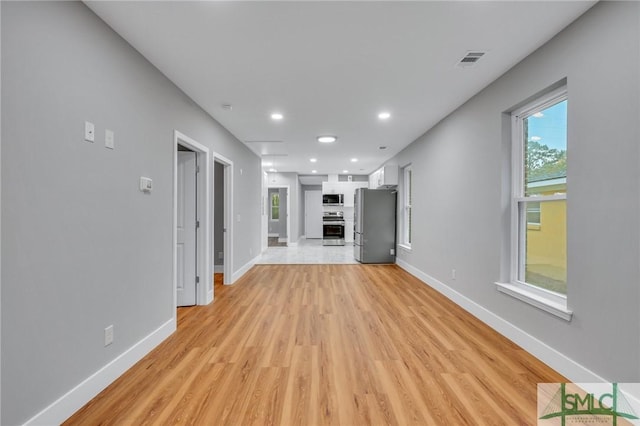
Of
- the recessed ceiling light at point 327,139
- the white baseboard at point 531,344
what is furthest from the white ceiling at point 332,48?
the white baseboard at point 531,344

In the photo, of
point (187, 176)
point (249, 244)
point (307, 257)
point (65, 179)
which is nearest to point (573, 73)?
point (65, 179)

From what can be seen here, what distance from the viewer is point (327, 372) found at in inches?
85.0

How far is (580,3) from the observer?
186 centimetres

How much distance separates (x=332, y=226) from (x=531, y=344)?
25.0 ft

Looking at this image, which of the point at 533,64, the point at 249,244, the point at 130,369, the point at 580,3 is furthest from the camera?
the point at 249,244

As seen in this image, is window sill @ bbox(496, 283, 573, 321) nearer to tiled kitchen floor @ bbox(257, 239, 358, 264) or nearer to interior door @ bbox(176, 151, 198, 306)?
interior door @ bbox(176, 151, 198, 306)

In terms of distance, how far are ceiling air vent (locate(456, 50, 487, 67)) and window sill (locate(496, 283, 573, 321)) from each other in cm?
207

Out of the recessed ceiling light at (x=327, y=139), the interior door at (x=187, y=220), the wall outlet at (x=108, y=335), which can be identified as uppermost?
the recessed ceiling light at (x=327, y=139)

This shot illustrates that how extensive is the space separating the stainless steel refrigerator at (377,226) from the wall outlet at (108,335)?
207 inches

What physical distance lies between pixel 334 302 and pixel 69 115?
3.23m

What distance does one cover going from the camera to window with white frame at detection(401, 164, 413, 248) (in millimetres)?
6336

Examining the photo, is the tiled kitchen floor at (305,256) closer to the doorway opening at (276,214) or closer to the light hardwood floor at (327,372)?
the doorway opening at (276,214)

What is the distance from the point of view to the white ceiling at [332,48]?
192 cm

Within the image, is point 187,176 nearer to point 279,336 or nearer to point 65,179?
point 65,179
